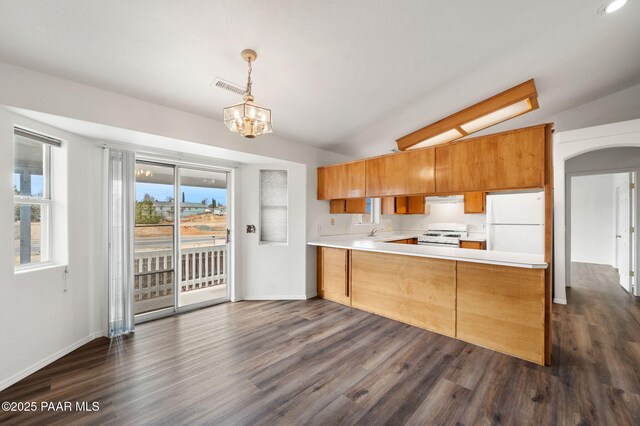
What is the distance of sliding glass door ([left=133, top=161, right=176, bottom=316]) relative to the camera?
3410mm

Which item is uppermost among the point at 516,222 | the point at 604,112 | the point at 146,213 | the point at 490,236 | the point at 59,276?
the point at 604,112

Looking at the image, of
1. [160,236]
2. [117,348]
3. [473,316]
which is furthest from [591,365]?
[160,236]

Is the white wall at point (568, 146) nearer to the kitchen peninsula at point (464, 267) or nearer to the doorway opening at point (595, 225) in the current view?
the kitchen peninsula at point (464, 267)


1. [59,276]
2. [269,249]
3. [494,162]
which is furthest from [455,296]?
[59,276]

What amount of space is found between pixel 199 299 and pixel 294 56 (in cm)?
364

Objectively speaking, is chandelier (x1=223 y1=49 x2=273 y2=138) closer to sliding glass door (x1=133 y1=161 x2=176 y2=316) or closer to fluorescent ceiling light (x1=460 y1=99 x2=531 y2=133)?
sliding glass door (x1=133 y1=161 x2=176 y2=316)

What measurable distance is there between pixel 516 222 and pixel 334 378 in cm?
404

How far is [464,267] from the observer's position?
277cm

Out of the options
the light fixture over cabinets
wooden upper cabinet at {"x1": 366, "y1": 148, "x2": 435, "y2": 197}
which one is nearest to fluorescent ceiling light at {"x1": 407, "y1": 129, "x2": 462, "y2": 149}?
the light fixture over cabinets

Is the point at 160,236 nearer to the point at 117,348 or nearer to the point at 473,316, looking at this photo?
the point at 117,348

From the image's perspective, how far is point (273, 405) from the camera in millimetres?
1851

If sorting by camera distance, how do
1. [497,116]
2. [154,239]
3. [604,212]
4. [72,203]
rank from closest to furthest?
[72,203] < [154,239] < [497,116] < [604,212]

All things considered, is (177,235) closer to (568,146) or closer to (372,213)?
(372,213)

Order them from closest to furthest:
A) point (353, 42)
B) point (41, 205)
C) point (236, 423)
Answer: point (236, 423), point (353, 42), point (41, 205)
